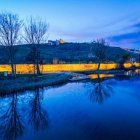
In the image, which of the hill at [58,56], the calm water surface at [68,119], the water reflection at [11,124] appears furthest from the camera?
the hill at [58,56]

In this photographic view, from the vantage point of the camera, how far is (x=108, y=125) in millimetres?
13547

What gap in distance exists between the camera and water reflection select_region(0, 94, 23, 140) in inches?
473

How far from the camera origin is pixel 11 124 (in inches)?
552

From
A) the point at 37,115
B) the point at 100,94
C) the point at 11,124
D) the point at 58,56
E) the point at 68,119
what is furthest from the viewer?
the point at 58,56

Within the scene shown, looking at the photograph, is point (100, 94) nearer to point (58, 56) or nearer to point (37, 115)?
point (37, 115)

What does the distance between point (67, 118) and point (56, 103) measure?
529 centimetres

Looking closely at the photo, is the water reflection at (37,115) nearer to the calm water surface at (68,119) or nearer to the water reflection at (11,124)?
the calm water surface at (68,119)

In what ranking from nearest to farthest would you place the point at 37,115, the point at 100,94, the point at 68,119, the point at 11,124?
the point at 11,124
the point at 68,119
the point at 37,115
the point at 100,94

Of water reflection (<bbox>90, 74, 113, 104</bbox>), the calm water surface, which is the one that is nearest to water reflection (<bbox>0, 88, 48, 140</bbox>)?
the calm water surface

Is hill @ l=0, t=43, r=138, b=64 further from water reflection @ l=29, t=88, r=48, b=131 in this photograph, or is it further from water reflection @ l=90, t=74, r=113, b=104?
water reflection @ l=29, t=88, r=48, b=131

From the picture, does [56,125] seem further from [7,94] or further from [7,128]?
[7,94]

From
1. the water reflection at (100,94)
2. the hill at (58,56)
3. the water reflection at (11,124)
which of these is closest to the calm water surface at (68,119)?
the water reflection at (11,124)

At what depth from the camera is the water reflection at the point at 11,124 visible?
473 inches

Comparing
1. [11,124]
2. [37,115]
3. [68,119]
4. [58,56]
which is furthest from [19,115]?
[58,56]
